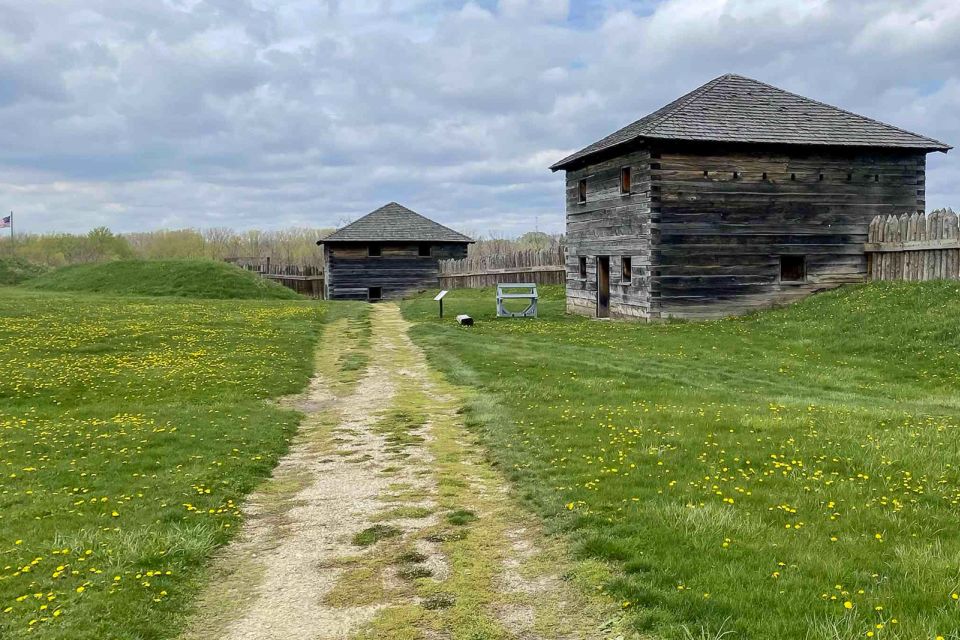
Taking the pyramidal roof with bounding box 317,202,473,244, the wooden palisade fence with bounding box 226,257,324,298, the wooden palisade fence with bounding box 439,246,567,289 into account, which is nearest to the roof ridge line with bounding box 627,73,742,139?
the wooden palisade fence with bounding box 439,246,567,289

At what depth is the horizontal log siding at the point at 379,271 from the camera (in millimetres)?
49906

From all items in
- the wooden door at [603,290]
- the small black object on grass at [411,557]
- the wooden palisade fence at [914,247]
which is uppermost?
the wooden palisade fence at [914,247]

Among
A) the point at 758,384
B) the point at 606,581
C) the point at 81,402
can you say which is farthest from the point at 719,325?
the point at 606,581

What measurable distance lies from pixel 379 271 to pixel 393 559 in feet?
146

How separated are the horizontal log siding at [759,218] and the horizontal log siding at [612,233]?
60cm

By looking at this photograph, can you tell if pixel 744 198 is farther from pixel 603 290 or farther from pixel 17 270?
pixel 17 270

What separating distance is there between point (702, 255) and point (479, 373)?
43.5ft

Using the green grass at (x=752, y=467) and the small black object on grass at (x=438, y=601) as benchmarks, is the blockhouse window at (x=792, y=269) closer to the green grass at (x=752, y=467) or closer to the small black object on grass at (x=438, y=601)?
the green grass at (x=752, y=467)

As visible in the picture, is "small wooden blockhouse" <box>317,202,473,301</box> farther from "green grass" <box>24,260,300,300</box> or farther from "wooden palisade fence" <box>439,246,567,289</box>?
"green grass" <box>24,260,300,300</box>

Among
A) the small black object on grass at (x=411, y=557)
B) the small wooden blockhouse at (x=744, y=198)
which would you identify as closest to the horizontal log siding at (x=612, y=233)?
the small wooden blockhouse at (x=744, y=198)

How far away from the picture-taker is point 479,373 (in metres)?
17.3

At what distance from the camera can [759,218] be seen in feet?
90.1

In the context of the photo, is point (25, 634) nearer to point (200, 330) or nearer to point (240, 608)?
point (240, 608)

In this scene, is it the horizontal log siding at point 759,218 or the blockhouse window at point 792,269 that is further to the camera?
the blockhouse window at point 792,269
